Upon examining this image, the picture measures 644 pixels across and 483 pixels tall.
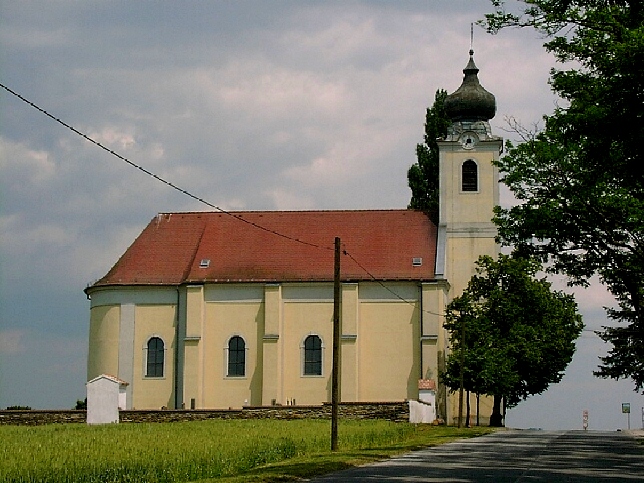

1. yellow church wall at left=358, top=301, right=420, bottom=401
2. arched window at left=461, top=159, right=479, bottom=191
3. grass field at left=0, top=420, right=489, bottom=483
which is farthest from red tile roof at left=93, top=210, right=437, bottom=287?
grass field at left=0, top=420, right=489, bottom=483

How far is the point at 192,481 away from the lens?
19.1 meters

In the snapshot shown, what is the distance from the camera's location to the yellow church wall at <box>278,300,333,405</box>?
5550 cm

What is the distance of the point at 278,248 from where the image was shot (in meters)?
58.0

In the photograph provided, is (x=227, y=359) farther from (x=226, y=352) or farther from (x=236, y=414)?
(x=236, y=414)

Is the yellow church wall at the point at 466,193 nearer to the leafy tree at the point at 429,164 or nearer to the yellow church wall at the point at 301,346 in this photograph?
the leafy tree at the point at 429,164

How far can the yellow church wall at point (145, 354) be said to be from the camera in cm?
A: 5641

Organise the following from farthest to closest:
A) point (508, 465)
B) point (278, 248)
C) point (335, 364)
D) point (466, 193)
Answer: point (278, 248)
point (466, 193)
point (335, 364)
point (508, 465)

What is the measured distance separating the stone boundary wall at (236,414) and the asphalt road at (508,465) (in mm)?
10703

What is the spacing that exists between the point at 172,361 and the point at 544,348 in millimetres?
19918

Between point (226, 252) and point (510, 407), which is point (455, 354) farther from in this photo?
point (226, 252)

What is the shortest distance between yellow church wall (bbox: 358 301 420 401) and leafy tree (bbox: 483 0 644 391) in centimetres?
1366

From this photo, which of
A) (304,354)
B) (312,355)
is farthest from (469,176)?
(304,354)

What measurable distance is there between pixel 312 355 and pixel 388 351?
13.5 feet

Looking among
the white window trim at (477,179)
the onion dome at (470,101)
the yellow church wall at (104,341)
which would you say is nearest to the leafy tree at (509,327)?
the white window trim at (477,179)
